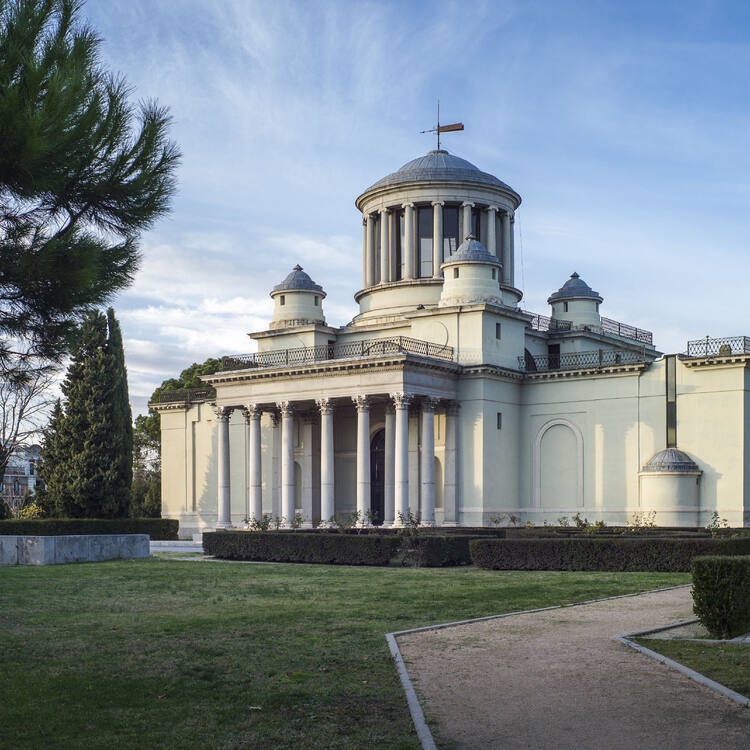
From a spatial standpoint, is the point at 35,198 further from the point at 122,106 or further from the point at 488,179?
the point at 488,179

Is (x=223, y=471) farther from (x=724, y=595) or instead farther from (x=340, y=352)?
(x=724, y=595)

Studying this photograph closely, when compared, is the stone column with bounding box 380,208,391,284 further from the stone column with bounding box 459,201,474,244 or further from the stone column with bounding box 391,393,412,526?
the stone column with bounding box 391,393,412,526

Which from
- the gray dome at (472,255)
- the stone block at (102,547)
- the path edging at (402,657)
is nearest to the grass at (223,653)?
the path edging at (402,657)

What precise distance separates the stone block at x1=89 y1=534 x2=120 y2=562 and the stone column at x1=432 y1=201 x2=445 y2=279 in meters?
27.2

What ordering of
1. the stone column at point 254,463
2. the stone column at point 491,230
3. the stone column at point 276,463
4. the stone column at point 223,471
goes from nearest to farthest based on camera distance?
the stone column at point 254,463
the stone column at point 223,471
the stone column at point 276,463
the stone column at point 491,230

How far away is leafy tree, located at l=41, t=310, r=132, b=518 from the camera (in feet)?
169

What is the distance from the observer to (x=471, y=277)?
50156 millimetres

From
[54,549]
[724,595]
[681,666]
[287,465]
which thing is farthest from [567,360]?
[681,666]

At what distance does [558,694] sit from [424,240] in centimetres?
4697

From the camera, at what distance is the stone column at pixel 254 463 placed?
51.2m

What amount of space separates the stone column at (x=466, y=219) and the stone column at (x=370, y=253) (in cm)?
577

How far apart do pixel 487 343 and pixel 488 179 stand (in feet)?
40.7

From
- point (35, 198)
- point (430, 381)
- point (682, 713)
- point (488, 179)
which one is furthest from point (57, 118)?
point (488, 179)

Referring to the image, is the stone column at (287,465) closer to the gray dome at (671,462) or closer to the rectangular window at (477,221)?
the rectangular window at (477,221)
